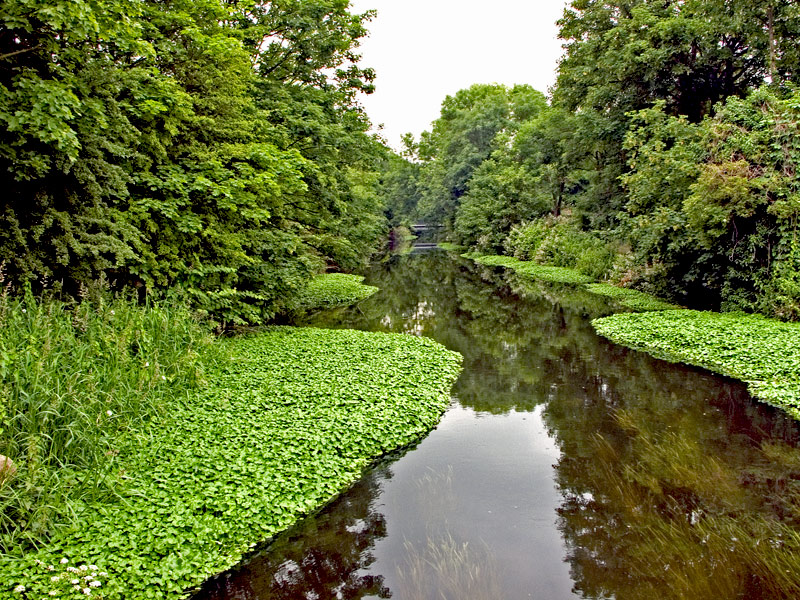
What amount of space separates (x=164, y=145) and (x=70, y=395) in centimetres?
672

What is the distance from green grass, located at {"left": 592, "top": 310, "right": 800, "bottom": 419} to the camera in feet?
34.3

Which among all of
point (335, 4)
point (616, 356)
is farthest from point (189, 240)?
point (335, 4)

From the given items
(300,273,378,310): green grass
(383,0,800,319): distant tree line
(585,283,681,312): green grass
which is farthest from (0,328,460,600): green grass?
(585,283,681,312): green grass

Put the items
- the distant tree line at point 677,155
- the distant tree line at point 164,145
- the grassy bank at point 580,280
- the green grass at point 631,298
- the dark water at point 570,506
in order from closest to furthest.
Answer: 1. the dark water at point 570,506
2. the distant tree line at point 164,145
3. the distant tree line at point 677,155
4. the green grass at point 631,298
5. the grassy bank at point 580,280

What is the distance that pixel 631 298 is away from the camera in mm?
21766

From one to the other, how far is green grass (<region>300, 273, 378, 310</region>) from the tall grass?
1045 centimetres

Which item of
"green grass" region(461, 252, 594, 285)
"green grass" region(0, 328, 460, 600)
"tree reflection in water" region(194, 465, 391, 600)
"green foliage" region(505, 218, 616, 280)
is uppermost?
"green foliage" region(505, 218, 616, 280)

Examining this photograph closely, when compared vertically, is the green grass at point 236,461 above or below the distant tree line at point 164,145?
below

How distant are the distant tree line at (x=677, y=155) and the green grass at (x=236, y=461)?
9846 mm

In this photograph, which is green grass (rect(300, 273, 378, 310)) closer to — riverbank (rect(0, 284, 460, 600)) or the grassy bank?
riverbank (rect(0, 284, 460, 600))

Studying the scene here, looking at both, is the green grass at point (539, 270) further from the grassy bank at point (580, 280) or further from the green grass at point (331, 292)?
the green grass at point (331, 292)

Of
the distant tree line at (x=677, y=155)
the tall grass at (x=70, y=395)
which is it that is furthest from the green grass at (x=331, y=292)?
the distant tree line at (x=677, y=155)

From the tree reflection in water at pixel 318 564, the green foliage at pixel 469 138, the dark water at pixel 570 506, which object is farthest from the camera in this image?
the green foliage at pixel 469 138

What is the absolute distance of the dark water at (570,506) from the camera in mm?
5465
